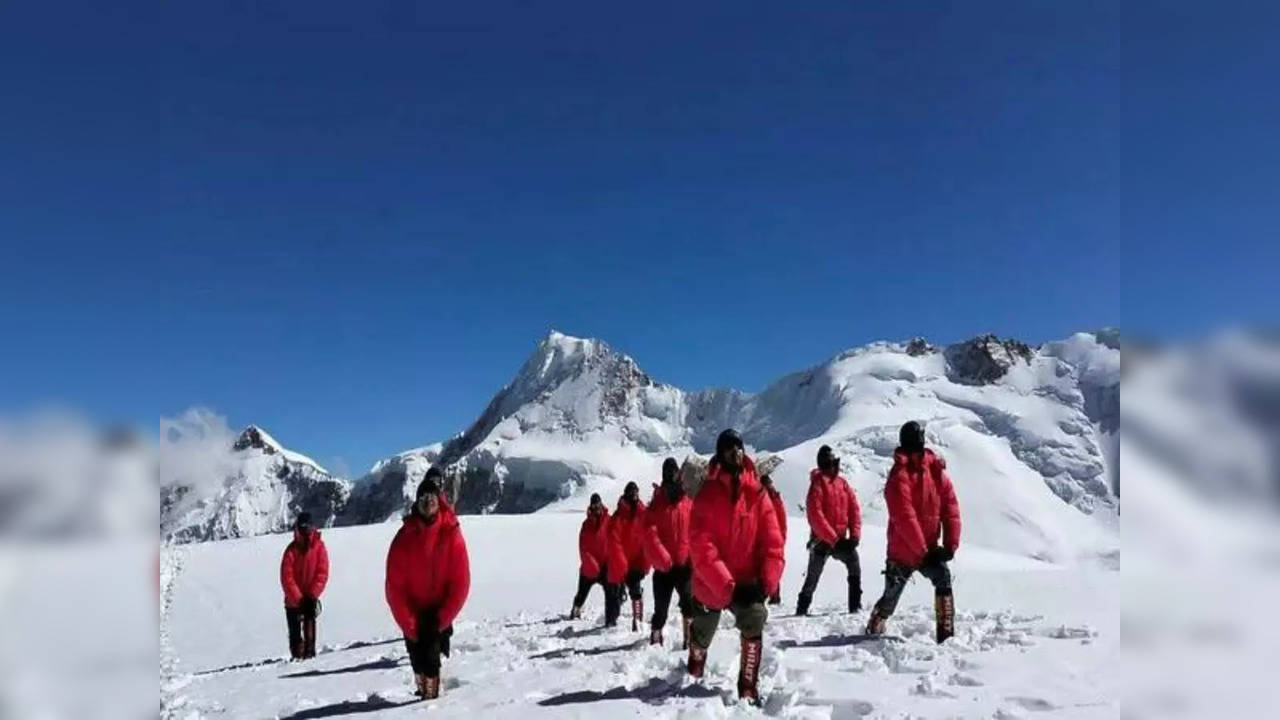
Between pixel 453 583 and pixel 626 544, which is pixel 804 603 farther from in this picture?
pixel 453 583

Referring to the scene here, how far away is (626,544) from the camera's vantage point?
45.3ft

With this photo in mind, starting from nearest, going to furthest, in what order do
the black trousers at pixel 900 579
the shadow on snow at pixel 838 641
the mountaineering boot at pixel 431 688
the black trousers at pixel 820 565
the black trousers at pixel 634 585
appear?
the mountaineering boot at pixel 431 688
the black trousers at pixel 900 579
the shadow on snow at pixel 838 641
the black trousers at pixel 820 565
the black trousers at pixel 634 585

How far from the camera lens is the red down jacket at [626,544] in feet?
44.6

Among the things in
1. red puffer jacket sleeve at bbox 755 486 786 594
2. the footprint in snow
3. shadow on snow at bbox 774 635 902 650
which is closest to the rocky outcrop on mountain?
shadow on snow at bbox 774 635 902 650

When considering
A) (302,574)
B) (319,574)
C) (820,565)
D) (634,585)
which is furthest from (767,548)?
(302,574)

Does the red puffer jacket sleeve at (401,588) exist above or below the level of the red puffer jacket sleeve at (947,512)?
below

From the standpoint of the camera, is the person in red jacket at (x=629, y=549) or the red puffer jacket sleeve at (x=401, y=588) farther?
the person in red jacket at (x=629, y=549)

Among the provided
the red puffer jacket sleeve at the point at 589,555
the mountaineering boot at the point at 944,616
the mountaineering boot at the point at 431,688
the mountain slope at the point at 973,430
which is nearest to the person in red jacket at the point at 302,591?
the red puffer jacket sleeve at the point at 589,555

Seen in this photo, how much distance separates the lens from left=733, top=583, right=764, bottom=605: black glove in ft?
25.0

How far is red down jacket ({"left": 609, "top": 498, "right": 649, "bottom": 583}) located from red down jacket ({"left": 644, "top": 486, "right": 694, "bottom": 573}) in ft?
8.03

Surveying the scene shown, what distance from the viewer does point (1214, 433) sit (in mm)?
1957

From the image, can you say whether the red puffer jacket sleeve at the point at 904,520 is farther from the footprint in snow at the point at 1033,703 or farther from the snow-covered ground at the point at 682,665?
the footprint in snow at the point at 1033,703

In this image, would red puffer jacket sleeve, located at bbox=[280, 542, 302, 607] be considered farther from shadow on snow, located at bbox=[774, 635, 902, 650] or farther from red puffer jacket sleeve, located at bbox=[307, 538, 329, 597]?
shadow on snow, located at bbox=[774, 635, 902, 650]

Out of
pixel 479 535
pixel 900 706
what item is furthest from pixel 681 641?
pixel 479 535
